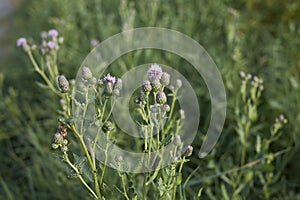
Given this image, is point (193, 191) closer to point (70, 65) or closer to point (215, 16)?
point (70, 65)

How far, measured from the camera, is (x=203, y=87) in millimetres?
2438

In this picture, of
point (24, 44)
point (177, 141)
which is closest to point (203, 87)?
point (24, 44)

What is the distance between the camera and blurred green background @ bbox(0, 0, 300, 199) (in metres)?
1.87

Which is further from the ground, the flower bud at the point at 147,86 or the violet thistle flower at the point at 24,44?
the violet thistle flower at the point at 24,44

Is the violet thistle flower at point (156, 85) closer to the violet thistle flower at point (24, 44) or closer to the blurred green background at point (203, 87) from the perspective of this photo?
the blurred green background at point (203, 87)

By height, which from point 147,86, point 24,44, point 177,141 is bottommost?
point 177,141

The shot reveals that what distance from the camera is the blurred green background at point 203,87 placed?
1.87 meters

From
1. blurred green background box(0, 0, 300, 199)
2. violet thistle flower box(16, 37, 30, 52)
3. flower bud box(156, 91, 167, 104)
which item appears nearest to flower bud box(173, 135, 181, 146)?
flower bud box(156, 91, 167, 104)

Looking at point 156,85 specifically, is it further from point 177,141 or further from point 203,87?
point 203,87

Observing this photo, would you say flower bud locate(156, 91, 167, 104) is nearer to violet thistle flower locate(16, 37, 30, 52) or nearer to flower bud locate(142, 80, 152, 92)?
flower bud locate(142, 80, 152, 92)

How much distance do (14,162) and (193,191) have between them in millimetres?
1144

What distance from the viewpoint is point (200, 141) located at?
2.16 metres

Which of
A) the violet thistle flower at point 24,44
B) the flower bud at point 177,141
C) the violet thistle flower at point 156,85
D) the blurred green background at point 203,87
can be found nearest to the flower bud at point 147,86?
the violet thistle flower at point 156,85

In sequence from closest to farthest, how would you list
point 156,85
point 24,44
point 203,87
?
point 156,85, point 24,44, point 203,87
